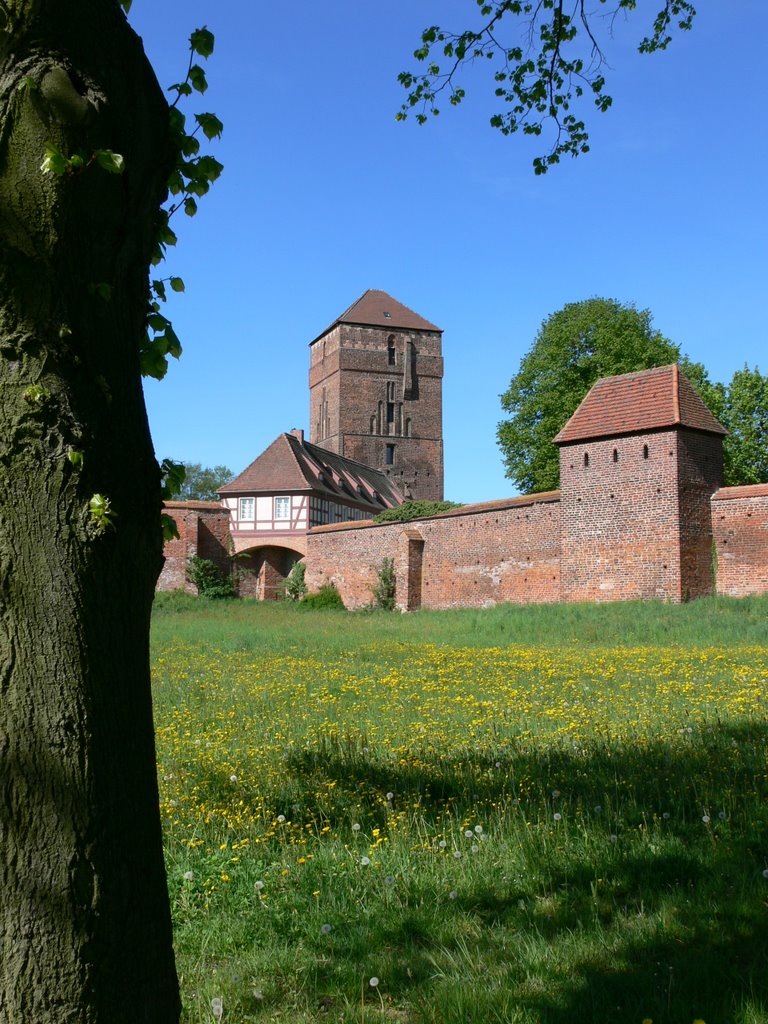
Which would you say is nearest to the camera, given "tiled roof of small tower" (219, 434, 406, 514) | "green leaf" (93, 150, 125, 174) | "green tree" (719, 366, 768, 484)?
"green leaf" (93, 150, 125, 174)

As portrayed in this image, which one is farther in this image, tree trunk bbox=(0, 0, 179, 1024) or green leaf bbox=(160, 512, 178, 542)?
green leaf bbox=(160, 512, 178, 542)

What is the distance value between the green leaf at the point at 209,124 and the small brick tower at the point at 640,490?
20892 mm

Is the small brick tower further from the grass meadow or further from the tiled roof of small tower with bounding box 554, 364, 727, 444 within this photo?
the grass meadow

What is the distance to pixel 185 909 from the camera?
3.63 meters

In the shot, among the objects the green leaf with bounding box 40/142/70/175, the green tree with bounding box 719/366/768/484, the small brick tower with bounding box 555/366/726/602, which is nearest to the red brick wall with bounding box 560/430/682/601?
the small brick tower with bounding box 555/366/726/602

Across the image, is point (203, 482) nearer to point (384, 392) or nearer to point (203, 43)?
point (384, 392)

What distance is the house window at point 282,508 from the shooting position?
44.0 m

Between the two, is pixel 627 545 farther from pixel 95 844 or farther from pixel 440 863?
pixel 95 844

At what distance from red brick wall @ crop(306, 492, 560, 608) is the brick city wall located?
6.60m

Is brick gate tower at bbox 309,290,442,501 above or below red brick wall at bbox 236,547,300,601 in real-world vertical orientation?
above

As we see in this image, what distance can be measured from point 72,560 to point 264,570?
41383 millimetres

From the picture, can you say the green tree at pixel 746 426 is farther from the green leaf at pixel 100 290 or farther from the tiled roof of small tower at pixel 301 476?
the green leaf at pixel 100 290

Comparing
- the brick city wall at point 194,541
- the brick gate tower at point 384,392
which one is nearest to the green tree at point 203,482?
the brick gate tower at point 384,392

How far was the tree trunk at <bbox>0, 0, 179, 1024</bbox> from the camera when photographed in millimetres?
2141
